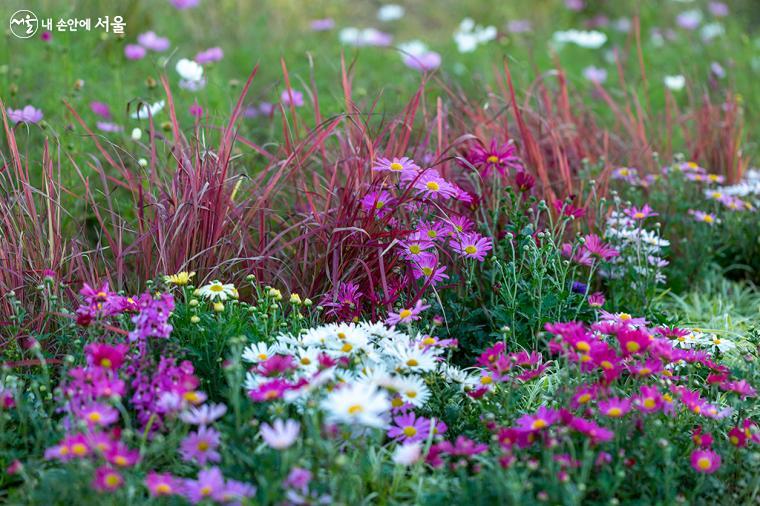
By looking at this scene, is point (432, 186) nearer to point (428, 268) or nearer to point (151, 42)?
point (428, 268)

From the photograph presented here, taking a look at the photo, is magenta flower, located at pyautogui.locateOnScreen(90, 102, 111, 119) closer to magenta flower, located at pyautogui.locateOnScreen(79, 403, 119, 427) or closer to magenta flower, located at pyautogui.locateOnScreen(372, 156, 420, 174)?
magenta flower, located at pyautogui.locateOnScreen(372, 156, 420, 174)

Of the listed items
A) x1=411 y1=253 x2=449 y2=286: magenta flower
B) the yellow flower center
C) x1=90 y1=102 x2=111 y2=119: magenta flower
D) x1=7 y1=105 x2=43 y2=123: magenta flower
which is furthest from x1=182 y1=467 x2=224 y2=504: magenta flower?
→ x1=90 y1=102 x2=111 y2=119: magenta flower

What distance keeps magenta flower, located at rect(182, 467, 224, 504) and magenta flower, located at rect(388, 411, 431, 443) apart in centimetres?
50

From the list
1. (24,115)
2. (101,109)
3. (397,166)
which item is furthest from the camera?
(101,109)

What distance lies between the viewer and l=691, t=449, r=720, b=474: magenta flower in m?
1.85

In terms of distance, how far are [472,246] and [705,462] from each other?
103 cm

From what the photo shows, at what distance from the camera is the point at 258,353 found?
2.16 metres

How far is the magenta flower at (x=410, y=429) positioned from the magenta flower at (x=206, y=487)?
505 mm

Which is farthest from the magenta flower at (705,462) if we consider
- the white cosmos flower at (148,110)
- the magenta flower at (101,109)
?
the magenta flower at (101,109)

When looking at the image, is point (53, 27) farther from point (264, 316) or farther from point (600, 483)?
point (600, 483)

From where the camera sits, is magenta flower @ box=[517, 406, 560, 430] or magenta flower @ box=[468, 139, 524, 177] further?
magenta flower @ box=[468, 139, 524, 177]

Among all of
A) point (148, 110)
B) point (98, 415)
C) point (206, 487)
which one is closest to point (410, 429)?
point (206, 487)

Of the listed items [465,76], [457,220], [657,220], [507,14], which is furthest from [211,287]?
[507,14]

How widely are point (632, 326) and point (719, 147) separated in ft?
6.48
